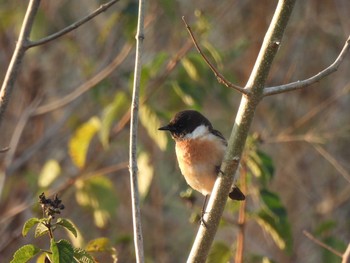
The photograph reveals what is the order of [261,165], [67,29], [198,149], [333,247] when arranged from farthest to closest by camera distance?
[333,247]
[198,149]
[261,165]
[67,29]

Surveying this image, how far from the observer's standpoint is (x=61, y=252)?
7.64ft

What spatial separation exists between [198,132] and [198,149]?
0.17m

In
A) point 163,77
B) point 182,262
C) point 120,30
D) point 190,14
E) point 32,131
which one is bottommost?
point 182,262

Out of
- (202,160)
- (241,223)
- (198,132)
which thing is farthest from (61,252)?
(198,132)

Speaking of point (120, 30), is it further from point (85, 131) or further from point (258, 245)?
point (258, 245)

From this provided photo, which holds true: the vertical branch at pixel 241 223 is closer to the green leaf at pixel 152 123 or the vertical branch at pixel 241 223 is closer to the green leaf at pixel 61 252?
the green leaf at pixel 152 123

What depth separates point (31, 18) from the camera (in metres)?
3.02

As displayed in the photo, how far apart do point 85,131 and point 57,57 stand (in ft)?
10.0

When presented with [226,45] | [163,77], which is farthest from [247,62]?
[163,77]

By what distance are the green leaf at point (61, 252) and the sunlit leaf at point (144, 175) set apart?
200 cm

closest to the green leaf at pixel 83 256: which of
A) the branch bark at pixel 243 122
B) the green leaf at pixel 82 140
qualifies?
the branch bark at pixel 243 122

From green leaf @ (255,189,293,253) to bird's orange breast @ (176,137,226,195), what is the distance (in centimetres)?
31

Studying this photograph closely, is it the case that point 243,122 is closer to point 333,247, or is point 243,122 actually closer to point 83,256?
point 83,256

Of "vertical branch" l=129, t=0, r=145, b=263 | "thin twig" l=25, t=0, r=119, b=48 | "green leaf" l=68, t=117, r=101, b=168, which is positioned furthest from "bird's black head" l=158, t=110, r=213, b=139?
"vertical branch" l=129, t=0, r=145, b=263
